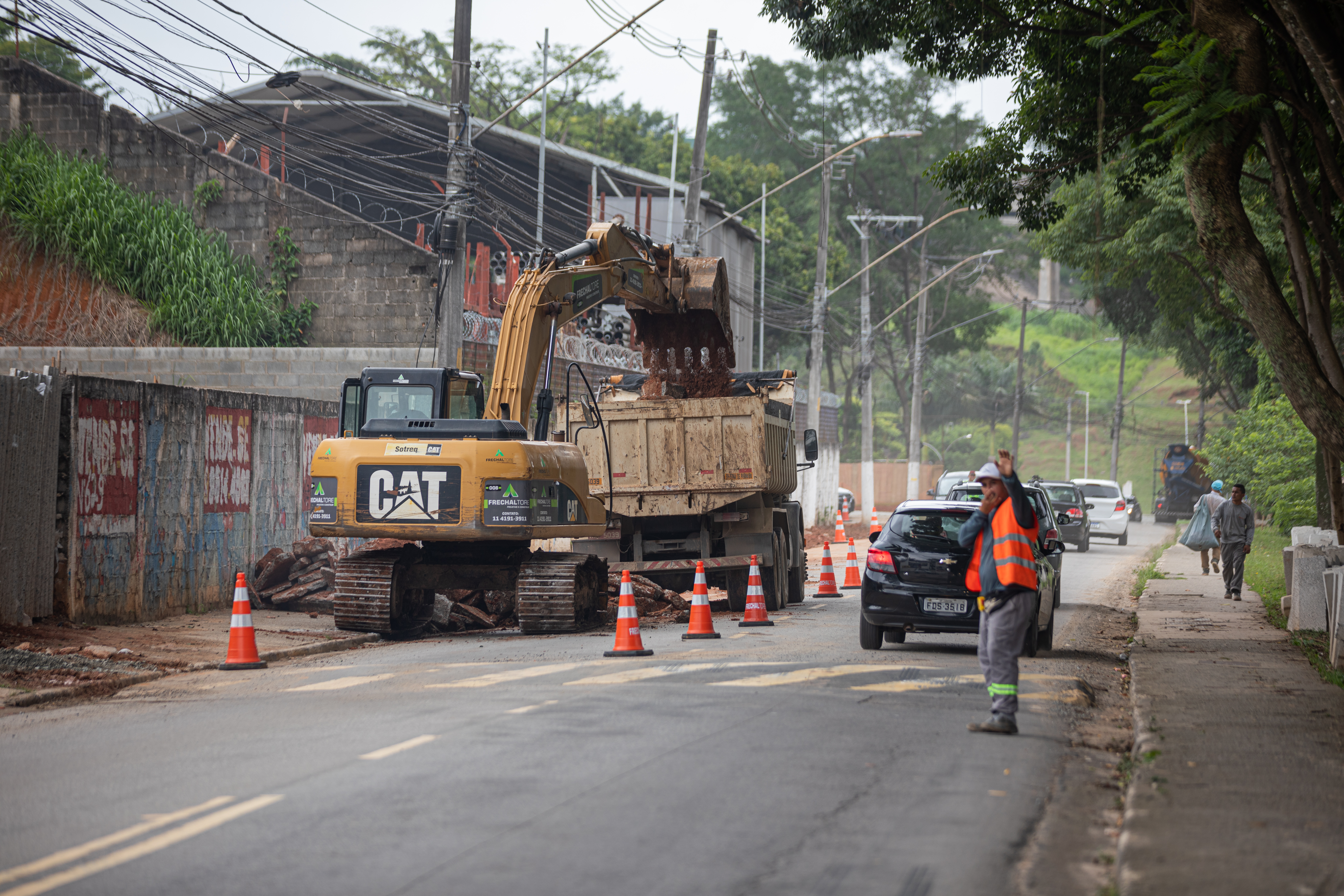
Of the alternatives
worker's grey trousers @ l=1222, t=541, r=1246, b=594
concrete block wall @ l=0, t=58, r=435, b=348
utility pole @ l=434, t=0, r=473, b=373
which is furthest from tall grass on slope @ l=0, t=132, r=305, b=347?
worker's grey trousers @ l=1222, t=541, r=1246, b=594

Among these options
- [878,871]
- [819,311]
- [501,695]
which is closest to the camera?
[878,871]

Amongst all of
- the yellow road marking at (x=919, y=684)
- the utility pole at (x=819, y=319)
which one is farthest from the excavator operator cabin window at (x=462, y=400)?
the utility pole at (x=819, y=319)

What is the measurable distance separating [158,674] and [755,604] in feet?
22.1

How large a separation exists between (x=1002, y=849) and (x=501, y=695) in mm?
4846

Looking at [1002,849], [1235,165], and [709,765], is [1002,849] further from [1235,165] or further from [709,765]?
[1235,165]

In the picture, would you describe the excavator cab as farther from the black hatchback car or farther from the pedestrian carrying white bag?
the pedestrian carrying white bag

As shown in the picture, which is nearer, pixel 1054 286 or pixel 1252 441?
pixel 1252 441

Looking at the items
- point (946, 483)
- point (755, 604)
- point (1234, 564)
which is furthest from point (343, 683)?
point (946, 483)

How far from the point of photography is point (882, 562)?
1326 centimetres

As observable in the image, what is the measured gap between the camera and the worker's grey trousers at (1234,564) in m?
20.5

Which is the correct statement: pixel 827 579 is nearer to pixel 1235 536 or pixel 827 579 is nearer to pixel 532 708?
pixel 1235 536

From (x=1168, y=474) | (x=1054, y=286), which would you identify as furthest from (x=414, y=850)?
(x=1054, y=286)

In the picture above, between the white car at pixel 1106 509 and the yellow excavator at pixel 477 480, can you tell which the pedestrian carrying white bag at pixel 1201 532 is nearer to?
the white car at pixel 1106 509

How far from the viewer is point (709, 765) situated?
7.48 metres
